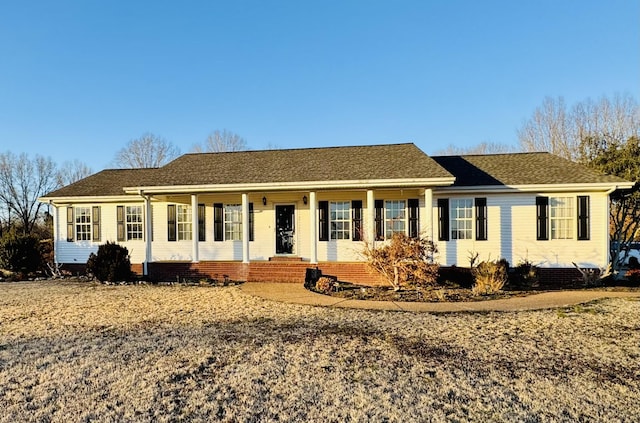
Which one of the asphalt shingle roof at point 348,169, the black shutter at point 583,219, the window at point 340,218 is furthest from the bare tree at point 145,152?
the black shutter at point 583,219

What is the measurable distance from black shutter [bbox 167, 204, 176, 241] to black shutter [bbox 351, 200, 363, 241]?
23.4 feet

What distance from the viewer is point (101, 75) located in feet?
59.7

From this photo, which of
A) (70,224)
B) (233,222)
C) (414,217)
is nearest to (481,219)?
(414,217)

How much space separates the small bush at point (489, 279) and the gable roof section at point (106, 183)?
11675 millimetres

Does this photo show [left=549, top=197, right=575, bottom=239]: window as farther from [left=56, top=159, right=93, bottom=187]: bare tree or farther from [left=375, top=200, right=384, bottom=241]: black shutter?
[left=56, top=159, right=93, bottom=187]: bare tree

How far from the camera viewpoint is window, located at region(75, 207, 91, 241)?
50.6 ft

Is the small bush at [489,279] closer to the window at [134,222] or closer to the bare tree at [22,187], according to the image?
the window at [134,222]

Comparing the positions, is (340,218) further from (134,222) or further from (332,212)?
(134,222)

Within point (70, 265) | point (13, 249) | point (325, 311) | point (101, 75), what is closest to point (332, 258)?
point (325, 311)

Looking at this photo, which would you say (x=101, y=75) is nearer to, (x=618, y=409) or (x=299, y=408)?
(x=299, y=408)

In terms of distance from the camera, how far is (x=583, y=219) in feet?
40.6

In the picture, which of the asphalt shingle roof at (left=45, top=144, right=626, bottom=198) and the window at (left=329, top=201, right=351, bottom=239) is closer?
the asphalt shingle roof at (left=45, top=144, right=626, bottom=198)

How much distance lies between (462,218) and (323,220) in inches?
193

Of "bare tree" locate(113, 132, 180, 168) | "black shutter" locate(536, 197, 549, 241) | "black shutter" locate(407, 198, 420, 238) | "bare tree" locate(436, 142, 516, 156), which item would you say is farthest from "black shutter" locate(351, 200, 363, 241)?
"bare tree" locate(113, 132, 180, 168)
